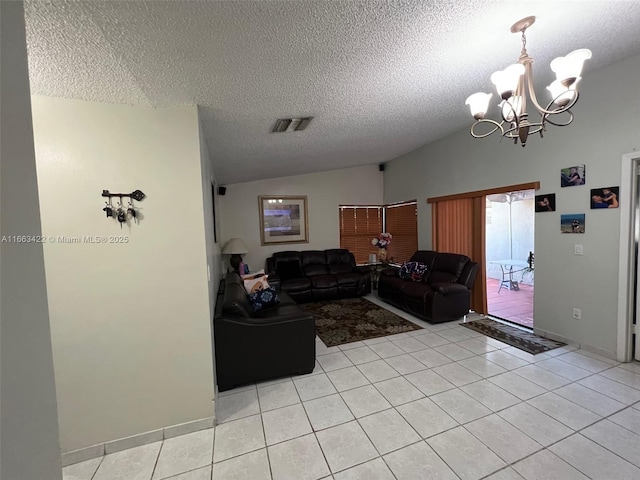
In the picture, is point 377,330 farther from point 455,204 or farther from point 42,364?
point 42,364

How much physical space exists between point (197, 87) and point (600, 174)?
3.69 m

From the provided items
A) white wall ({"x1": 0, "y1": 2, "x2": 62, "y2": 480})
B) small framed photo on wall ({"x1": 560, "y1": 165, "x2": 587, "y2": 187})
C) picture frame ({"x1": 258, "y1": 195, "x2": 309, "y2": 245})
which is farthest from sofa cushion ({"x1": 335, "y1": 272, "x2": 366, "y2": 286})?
white wall ({"x1": 0, "y1": 2, "x2": 62, "y2": 480})

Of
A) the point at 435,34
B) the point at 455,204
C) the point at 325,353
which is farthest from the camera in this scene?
the point at 455,204

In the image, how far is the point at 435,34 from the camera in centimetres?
160

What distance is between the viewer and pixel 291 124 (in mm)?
2477

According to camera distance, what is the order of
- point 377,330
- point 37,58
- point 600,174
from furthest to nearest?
point 377,330 → point 600,174 → point 37,58

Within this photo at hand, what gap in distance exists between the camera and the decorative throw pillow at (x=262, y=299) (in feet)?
10.1

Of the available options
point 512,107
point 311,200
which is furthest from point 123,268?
point 311,200

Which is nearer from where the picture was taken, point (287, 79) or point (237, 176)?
point (287, 79)

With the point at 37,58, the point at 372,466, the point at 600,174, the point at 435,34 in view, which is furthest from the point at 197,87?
the point at 600,174

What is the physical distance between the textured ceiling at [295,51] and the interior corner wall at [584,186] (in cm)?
37

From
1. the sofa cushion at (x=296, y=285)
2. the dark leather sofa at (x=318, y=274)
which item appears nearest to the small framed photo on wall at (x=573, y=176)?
the dark leather sofa at (x=318, y=274)

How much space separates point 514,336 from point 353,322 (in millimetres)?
1992

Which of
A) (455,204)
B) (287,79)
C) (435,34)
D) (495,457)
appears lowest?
(495,457)
